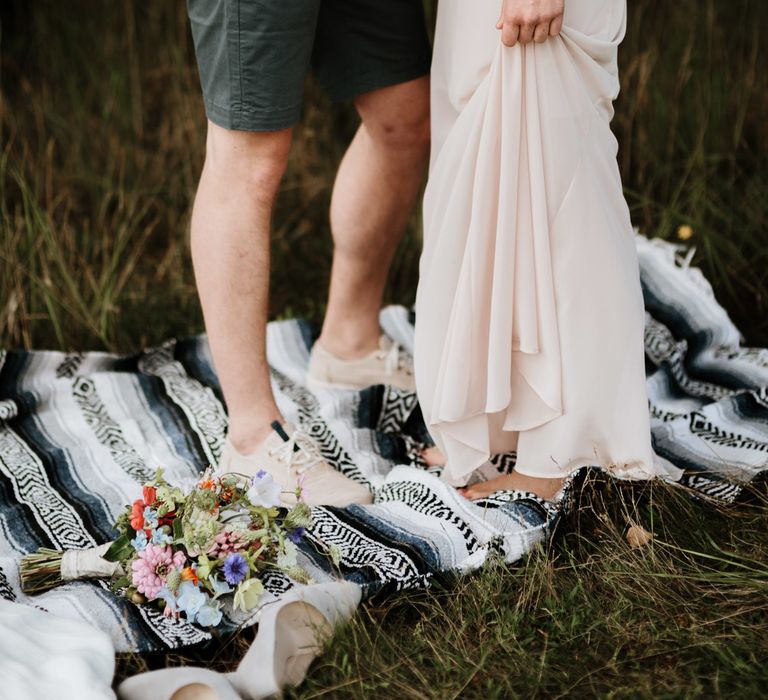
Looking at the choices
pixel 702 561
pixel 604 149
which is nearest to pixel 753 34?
pixel 604 149

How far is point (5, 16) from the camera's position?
4488 millimetres

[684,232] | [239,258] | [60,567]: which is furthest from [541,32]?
[684,232]

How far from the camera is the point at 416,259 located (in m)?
3.72

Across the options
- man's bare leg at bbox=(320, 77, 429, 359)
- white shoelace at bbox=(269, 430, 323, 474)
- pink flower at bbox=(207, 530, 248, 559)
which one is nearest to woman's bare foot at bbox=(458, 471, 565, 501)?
white shoelace at bbox=(269, 430, 323, 474)

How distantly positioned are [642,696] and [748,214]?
220 centimetres

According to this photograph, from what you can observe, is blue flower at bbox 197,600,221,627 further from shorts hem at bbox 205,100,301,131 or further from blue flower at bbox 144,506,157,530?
shorts hem at bbox 205,100,301,131

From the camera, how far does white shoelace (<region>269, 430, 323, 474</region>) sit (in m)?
2.36

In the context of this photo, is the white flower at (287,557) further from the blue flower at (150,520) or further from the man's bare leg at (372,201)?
the man's bare leg at (372,201)

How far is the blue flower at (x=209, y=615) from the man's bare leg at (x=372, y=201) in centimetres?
121

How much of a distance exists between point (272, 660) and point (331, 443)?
98 centimetres

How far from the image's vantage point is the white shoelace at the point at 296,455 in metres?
2.36

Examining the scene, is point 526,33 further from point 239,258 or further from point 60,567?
point 60,567

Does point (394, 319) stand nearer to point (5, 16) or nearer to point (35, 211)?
point (35, 211)

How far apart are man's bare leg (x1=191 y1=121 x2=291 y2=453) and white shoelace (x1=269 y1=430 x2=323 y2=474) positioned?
0.06 m
